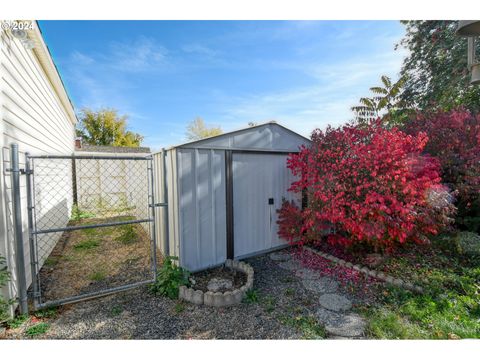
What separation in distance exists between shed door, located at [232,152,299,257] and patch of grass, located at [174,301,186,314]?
57.9 inches

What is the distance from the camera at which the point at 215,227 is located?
3.85 metres

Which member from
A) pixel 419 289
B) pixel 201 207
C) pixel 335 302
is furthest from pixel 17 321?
pixel 419 289

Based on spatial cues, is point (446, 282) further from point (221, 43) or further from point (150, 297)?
point (221, 43)

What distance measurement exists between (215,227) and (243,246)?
775 millimetres

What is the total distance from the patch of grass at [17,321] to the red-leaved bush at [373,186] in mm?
4064

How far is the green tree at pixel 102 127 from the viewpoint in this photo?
20828 millimetres

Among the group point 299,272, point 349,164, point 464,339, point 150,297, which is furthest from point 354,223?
point 150,297

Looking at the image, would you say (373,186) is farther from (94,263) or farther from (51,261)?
(51,261)

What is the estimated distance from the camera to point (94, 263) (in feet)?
13.6

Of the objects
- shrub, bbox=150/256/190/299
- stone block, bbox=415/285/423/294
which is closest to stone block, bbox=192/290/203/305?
shrub, bbox=150/256/190/299

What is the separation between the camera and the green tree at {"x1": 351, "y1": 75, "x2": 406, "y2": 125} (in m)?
9.47

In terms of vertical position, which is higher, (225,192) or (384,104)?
(384,104)

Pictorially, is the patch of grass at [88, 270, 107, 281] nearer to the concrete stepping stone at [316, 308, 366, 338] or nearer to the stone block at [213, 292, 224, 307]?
the stone block at [213, 292, 224, 307]

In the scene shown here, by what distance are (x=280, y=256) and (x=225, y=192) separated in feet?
5.76
